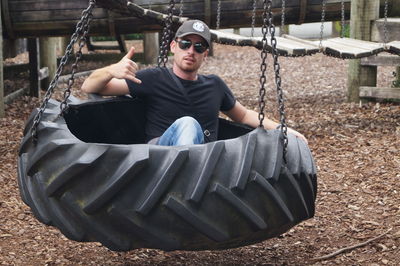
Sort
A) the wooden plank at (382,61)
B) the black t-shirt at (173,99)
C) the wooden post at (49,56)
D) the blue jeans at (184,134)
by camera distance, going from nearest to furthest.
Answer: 1. the blue jeans at (184,134)
2. the black t-shirt at (173,99)
3. the wooden plank at (382,61)
4. the wooden post at (49,56)

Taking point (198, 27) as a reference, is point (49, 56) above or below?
below

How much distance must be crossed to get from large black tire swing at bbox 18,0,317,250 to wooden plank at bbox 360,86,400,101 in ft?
15.6

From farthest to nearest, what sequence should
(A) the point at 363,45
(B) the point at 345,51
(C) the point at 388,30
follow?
(C) the point at 388,30, (A) the point at 363,45, (B) the point at 345,51

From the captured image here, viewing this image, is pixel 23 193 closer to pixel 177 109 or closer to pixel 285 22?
pixel 177 109

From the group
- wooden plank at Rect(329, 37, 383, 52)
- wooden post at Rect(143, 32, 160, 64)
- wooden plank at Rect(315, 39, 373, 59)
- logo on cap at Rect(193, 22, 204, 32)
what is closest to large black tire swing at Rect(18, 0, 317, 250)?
logo on cap at Rect(193, 22, 204, 32)

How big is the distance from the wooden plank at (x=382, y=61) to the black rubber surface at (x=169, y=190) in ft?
16.1

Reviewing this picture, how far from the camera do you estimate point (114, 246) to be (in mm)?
A: 2629

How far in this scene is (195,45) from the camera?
3396 mm

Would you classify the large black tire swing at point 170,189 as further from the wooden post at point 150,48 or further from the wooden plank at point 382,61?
the wooden post at point 150,48

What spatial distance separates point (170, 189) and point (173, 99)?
1.13m

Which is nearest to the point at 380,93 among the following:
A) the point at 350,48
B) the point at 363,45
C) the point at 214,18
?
the point at 363,45

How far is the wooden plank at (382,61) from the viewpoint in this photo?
24.1 feet

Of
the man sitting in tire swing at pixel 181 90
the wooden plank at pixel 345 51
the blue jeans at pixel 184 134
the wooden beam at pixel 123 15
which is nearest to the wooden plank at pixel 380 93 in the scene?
the wooden beam at pixel 123 15

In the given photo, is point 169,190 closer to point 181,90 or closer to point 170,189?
point 170,189
